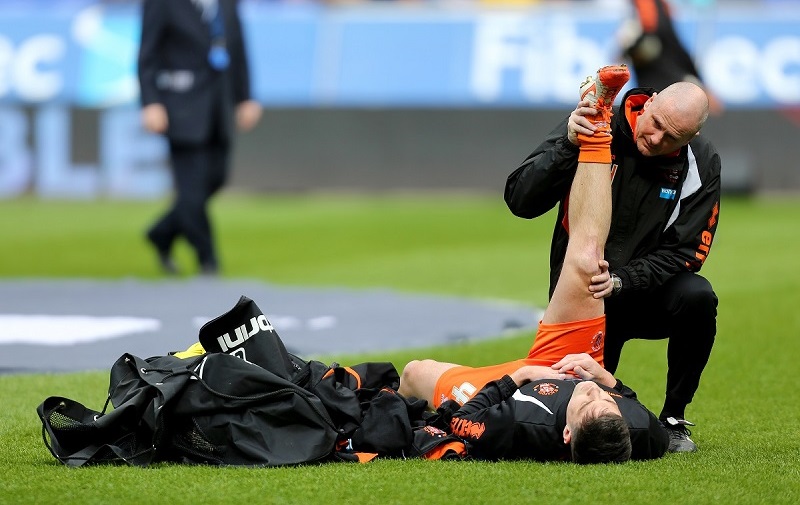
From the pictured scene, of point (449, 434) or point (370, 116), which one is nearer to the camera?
point (449, 434)

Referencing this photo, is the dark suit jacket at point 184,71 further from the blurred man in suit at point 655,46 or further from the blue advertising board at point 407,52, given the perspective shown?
the blue advertising board at point 407,52

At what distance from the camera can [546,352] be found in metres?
5.98

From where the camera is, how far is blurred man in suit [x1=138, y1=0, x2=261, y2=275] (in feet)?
39.2

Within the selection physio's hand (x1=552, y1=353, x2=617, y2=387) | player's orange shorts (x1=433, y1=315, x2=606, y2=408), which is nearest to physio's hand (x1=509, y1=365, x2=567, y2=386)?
physio's hand (x1=552, y1=353, x2=617, y2=387)

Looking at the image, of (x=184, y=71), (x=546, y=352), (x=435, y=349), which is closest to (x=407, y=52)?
(x=184, y=71)

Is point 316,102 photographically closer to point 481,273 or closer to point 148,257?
point 148,257

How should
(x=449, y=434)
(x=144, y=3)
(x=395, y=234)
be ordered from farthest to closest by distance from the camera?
1. (x=395, y=234)
2. (x=144, y=3)
3. (x=449, y=434)

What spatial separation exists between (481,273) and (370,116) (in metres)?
8.43

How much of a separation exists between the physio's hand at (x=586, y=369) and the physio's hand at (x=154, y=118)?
6832 millimetres

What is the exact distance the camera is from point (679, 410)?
19.7 ft

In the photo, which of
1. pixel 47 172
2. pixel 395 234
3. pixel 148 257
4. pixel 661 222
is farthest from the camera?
pixel 47 172

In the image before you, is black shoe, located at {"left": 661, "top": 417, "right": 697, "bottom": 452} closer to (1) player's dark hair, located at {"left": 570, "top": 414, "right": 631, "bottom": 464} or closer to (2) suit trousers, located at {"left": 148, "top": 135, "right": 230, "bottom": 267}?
(1) player's dark hair, located at {"left": 570, "top": 414, "right": 631, "bottom": 464}

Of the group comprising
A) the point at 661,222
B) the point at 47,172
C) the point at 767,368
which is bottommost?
the point at 47,172

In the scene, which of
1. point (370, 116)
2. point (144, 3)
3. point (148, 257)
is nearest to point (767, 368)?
point (144, 3)
